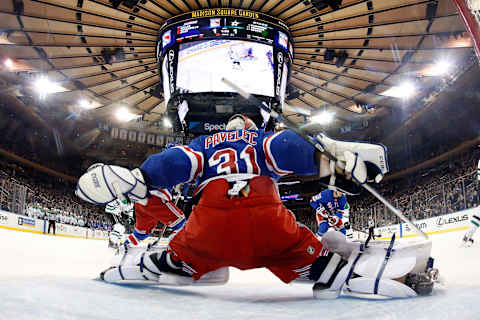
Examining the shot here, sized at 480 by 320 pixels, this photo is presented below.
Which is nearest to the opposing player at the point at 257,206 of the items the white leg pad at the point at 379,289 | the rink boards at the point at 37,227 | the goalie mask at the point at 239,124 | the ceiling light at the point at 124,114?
the white leg pad at the point at 379,289

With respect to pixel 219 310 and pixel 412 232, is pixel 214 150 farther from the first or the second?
pixel 412 232

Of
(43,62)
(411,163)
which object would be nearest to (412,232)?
(411,163)

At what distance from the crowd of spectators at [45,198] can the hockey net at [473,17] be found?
25.9 feet

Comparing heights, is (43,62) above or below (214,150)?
above

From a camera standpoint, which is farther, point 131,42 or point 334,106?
point 334,106

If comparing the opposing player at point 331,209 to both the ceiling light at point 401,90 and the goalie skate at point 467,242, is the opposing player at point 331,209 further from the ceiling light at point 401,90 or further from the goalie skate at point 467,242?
the ceiling light at point 401,90

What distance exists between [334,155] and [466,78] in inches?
361

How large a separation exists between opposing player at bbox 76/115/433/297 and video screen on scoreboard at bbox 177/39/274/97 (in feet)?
8.95

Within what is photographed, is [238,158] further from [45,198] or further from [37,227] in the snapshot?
[45,198]

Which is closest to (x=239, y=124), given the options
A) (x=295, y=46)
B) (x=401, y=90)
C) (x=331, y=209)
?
(x=331, y=209)

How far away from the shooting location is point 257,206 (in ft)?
4.74

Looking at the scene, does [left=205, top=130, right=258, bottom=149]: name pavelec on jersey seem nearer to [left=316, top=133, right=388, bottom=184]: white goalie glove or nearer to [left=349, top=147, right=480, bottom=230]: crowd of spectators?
[left=316, top=133, right=388, bottom=184]: white goalie glove

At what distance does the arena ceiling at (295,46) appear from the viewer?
4355mm

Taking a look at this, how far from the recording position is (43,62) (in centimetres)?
560
